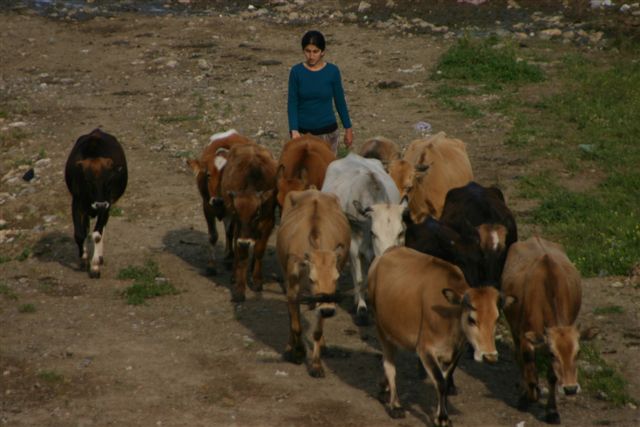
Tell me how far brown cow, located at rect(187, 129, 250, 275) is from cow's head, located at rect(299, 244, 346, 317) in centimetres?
381

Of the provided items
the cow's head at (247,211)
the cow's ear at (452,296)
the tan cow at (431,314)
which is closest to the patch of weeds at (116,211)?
the cow's head at (247,211)

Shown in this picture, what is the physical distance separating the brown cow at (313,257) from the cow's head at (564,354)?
1957 millimetres

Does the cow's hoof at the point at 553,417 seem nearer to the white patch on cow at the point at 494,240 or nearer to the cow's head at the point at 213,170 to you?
the white patch on cow at the point at 494,240

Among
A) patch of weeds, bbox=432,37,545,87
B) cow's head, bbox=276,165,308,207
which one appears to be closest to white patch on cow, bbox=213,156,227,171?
cow's head, bbox=276,165,308,207

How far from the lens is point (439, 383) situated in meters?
9.23

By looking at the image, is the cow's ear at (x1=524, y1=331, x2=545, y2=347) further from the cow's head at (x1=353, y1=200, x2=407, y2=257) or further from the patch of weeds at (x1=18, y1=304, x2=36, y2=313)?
the patch of weeds at (x1=18, y1=304, x2=36, y2=313)

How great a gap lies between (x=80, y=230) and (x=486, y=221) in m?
5.39

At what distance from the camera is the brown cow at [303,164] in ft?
43.3

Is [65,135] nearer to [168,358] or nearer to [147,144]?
[147,144]

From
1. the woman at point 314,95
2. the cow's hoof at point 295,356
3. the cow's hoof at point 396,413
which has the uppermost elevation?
the woman at point 314,95

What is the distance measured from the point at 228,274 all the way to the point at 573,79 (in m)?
10.3

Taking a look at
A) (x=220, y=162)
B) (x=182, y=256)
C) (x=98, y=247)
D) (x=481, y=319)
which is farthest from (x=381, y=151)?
(x=481, y=319)

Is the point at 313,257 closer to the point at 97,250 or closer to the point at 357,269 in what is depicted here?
the point at 357,269

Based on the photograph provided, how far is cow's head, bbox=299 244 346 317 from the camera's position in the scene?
9992 millimetres
